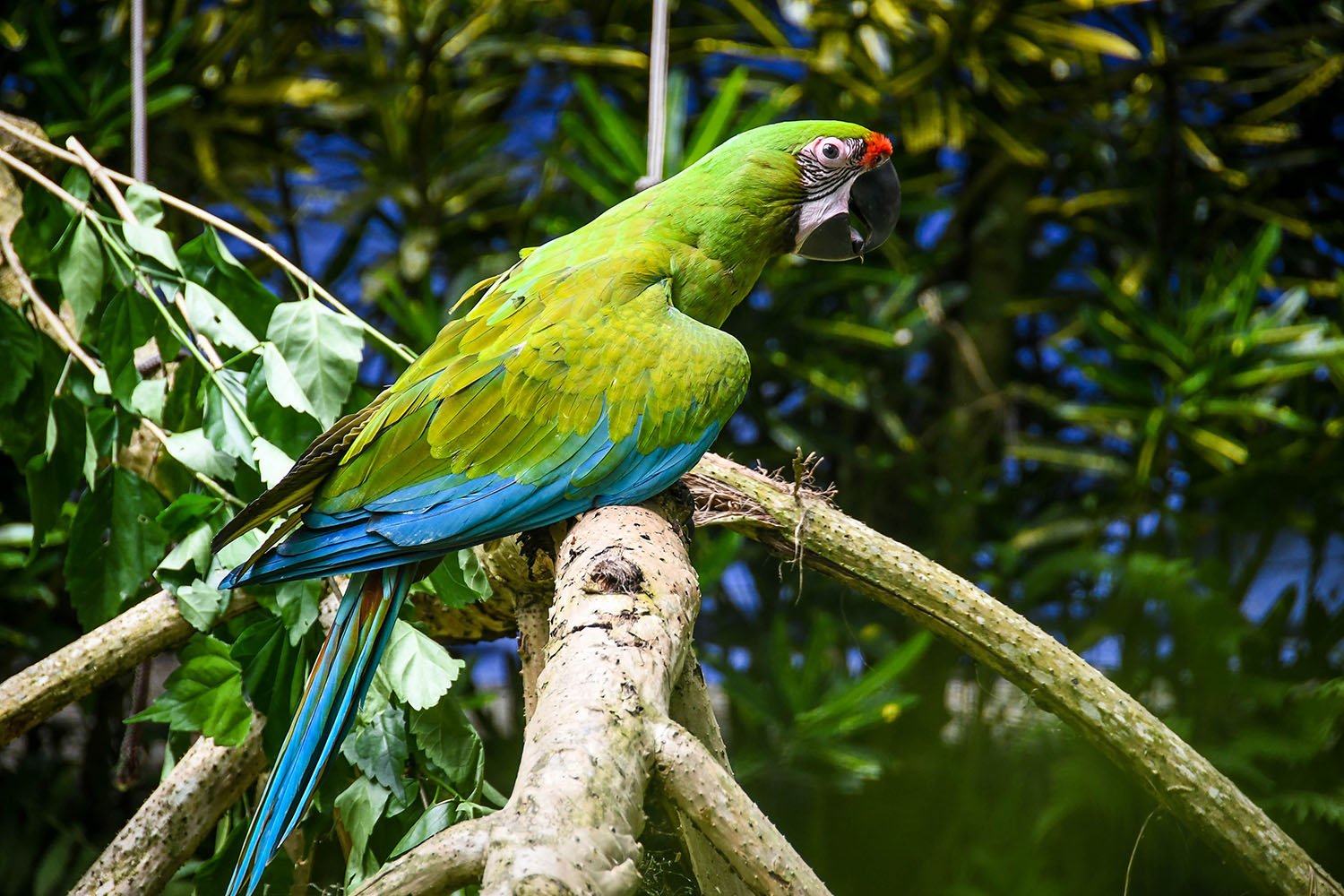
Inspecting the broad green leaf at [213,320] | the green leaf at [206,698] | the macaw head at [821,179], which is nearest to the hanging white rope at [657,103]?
the macaw head at [821,179]

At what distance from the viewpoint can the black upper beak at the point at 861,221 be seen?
1269 mm

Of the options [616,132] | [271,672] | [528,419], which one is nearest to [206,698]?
[271,672]

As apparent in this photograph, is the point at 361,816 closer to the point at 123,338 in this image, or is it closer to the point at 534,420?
the point at 534,420

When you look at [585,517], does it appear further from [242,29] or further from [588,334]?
[242,29]

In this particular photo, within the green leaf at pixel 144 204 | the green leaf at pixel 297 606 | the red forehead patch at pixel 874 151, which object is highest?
the green leaf at pixel 144 204

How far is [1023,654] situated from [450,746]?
0.59 metres

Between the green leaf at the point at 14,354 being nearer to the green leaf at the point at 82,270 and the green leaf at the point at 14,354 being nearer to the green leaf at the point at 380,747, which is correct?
the green leaf at the point at 82,270

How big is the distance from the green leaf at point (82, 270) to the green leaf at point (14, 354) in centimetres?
8

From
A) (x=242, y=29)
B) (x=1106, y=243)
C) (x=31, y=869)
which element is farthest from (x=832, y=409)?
(x=31, y=869)

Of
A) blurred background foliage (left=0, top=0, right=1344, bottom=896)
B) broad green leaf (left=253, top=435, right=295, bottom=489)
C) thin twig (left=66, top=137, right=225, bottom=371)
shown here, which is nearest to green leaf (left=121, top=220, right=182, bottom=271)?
thin twig (left=66, top=137, right=225, bottom=371)

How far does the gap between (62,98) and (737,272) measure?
5.22 ft

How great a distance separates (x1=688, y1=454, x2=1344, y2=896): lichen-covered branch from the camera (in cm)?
106

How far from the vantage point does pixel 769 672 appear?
85.6 inches

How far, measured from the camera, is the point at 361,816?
3.16 feet
